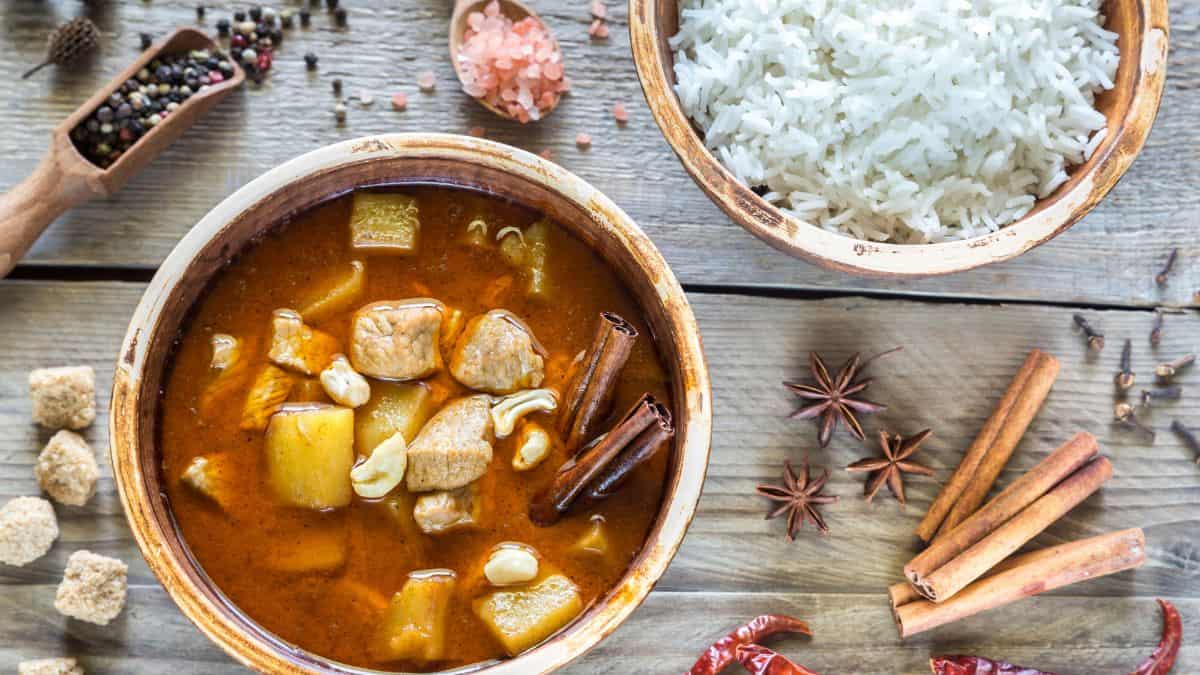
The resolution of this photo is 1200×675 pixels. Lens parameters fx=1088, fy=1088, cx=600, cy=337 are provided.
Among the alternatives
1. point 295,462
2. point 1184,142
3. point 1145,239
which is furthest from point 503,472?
point 1184,142

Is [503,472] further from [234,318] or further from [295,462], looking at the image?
[234,318]

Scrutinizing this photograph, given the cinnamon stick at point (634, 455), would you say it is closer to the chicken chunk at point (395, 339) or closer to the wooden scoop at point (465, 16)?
the chicken chunk at point (395, 339)

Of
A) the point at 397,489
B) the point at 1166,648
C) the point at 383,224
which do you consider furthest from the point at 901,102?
the point at 1166,648

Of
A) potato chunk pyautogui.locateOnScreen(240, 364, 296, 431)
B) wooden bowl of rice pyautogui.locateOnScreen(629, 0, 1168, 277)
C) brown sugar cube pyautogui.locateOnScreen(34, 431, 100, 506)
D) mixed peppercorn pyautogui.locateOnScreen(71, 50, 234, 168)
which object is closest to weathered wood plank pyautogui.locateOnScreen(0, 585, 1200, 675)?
brown sugar cube pyautogui.locateOnScreen(34, 431, 100, 506)

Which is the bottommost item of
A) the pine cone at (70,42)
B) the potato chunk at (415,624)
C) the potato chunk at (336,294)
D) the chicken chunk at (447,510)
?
the potato chunk at (415,624)

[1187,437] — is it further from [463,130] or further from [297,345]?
[297,345]

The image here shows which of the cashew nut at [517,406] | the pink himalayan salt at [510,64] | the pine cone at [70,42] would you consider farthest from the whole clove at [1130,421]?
the pine cone at [70,42]
